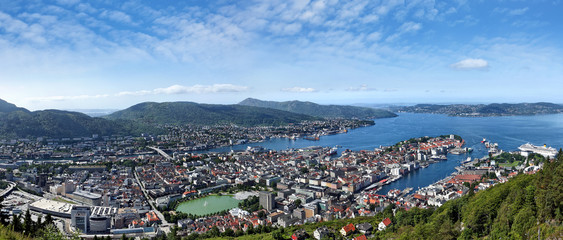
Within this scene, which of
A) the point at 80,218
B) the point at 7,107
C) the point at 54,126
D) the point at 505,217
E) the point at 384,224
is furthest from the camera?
the point at 7,107

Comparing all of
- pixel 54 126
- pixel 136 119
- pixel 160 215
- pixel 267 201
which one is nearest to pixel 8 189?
pixel 160 215

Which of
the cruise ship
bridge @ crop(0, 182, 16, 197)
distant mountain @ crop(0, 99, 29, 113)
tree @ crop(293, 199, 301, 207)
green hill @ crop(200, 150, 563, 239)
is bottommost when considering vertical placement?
tree @ crop(293, 199, 301, 207)

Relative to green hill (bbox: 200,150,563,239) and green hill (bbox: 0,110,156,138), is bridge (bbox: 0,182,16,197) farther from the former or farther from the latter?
green hill (bbox: 0,110,156,138)

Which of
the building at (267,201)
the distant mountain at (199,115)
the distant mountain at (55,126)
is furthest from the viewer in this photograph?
the distant mountain at (199,115)

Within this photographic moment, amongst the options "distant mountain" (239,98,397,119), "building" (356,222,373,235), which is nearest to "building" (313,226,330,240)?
"building" (356,222,373,235)

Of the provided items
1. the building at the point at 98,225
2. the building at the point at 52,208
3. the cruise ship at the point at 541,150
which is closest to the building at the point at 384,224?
the building at the point at 98,225

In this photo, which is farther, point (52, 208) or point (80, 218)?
point (52, 208)

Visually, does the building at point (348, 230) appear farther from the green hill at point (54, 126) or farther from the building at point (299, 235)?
the green hill at point (54, 126)

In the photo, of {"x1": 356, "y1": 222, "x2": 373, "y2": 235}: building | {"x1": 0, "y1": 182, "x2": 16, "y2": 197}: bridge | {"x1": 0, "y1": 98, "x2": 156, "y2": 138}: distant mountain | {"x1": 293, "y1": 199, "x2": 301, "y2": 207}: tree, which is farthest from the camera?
{"x1": 0, "y1": 98, "x2": 156, "y2": 138}: distant mountain

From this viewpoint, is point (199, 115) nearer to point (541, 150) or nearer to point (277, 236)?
point (541, 150)

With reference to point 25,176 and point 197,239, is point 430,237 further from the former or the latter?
point 25,176
